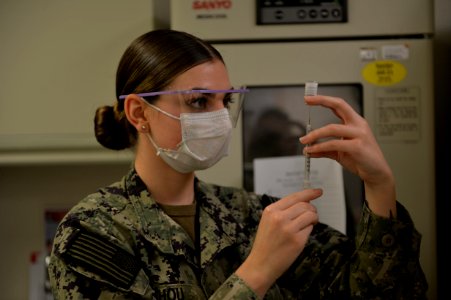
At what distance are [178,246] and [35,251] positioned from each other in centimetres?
129

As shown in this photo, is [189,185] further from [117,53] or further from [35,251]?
[35,251]

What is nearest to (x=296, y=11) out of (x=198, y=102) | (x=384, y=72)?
(x=384, y=72)

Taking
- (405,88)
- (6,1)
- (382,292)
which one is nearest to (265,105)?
(405,88)

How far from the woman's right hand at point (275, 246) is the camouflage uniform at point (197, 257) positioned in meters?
0.03

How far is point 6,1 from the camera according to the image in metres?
1.62

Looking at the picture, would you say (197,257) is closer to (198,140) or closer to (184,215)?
(184,215)

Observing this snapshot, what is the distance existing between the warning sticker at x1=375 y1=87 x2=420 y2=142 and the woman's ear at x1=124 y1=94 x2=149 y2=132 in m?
0.67

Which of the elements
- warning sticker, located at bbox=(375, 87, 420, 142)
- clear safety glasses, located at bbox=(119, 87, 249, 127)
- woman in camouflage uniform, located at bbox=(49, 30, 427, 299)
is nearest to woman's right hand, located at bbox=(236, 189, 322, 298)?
woman in camouflage uniform, located at bbox=(49, 30, 427, 299)

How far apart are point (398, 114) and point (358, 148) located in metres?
0.54

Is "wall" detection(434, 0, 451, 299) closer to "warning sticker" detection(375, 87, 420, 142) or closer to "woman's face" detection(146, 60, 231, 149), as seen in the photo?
"warning sticker" detection(375, 87, 420, 142)

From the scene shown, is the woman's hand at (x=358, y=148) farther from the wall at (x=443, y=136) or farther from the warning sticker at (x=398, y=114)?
the wall at (x=443, y=136)

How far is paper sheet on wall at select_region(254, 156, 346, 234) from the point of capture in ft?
4.60

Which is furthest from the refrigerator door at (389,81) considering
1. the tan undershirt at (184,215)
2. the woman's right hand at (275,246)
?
the woman's right hand at (275,246)

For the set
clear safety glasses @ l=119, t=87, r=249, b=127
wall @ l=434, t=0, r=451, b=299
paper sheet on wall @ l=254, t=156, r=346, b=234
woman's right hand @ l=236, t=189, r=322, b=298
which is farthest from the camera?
wall @ l=434, t=0, r=451, b=299
